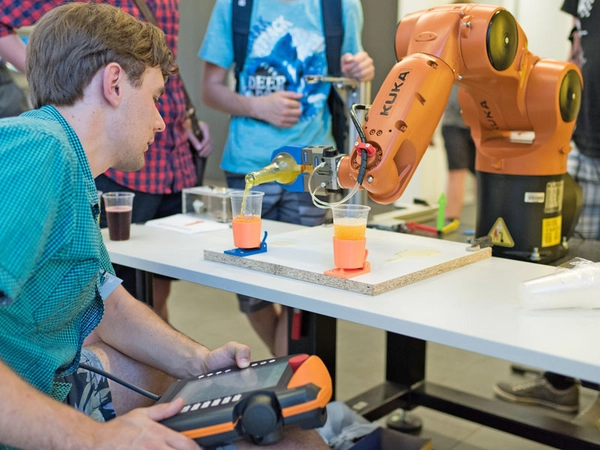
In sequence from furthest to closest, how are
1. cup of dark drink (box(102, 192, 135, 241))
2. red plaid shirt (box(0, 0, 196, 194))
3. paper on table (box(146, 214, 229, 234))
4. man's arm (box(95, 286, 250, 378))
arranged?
red plaid shirt (box(0, 0, 196, 194))
paper on table (box(146, 214, 229, 234))
cup of dark drink (box(102, 192, 135, 241))
man's arm (box(95, 286, 250, 378))

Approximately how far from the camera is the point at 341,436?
6.47 feet

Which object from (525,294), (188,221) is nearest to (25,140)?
(525,294)

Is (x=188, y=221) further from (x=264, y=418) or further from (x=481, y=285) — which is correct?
(x=264, y=418)

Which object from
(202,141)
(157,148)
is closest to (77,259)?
(157,148)

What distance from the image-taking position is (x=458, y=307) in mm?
1345

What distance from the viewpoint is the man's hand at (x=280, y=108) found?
7.84ft

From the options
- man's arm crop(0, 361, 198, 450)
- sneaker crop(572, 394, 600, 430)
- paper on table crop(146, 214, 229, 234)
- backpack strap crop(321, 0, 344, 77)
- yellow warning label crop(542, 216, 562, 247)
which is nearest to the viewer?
man's arm crop(0, 361, 198, 450)

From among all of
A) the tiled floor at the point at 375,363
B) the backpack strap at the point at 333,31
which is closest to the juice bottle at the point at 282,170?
the backpack strap at the point at 333,31

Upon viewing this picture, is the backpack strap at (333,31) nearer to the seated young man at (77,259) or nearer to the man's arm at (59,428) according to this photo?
the seated young man at (77,259)

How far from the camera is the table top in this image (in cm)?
115

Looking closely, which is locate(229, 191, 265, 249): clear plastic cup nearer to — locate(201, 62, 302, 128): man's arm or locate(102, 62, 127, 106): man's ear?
locate(102, 62, 127, 106): man's ear

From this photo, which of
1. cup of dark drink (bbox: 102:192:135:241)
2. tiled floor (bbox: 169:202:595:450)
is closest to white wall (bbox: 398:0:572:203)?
tiled floor (bbox: 169:202:595:450)

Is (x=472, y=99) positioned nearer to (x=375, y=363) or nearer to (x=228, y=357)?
(x=228, y=357)

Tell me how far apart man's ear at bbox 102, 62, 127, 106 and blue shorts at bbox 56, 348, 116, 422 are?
0.52 meters
